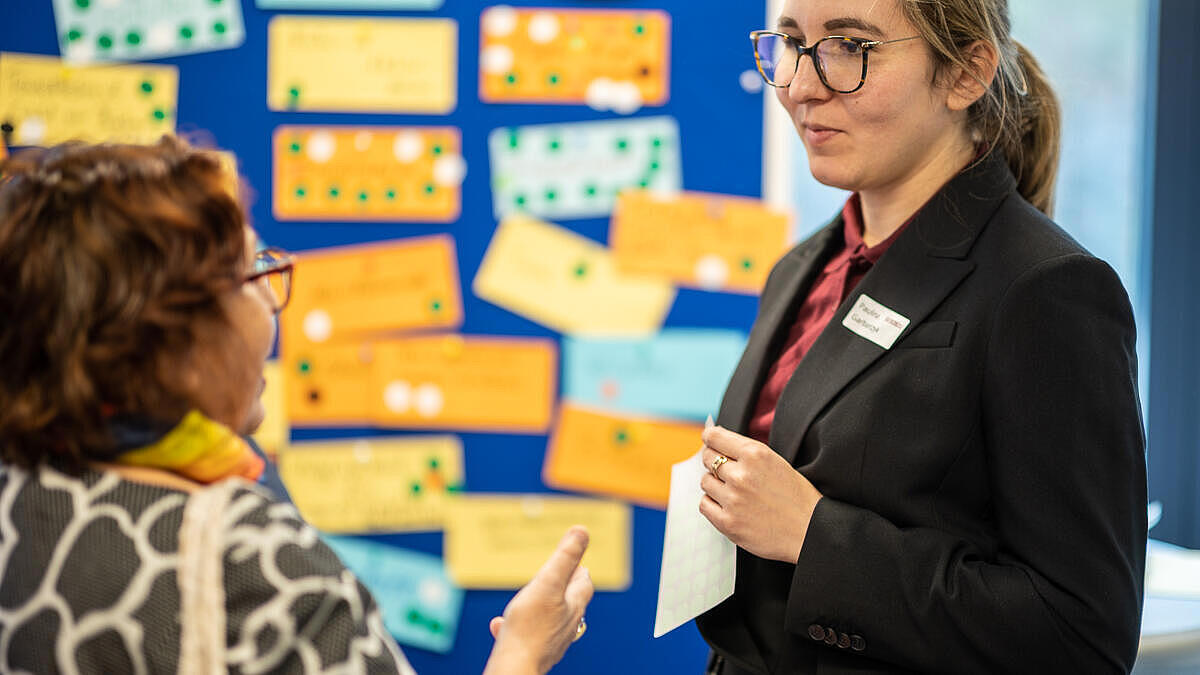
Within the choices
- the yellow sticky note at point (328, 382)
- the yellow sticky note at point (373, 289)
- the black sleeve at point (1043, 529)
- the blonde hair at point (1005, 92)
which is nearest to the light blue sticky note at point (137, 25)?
the yellow sticky note at point (373, 289)

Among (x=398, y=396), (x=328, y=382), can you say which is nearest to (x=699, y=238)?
(x=398, y=396)

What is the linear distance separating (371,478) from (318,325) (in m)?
0.31

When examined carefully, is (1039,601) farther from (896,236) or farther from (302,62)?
(302,62)

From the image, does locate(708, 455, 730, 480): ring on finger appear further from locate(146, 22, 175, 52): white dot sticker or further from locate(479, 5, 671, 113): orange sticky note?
locate(146, 22, 175, 52): white dot sticker

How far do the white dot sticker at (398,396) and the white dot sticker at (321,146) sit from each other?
0.44 m

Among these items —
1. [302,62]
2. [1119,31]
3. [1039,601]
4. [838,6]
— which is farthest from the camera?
[1119,31]

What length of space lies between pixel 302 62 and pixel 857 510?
4.51 feet

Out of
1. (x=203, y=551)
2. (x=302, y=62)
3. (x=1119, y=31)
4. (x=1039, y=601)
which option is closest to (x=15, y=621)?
(x=203, y=551)

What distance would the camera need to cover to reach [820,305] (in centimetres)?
131

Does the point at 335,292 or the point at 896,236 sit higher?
the point at 896,236

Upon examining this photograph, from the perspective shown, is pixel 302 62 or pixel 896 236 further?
pixel 302 62

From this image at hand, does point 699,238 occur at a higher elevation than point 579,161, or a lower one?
lower

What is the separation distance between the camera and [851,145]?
1.18 metres

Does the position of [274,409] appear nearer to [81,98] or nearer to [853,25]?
[81,98]
